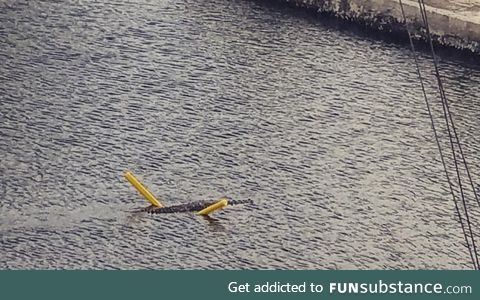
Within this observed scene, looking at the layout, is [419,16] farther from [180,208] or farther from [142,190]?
[142,190]

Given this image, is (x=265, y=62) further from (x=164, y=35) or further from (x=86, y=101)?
(x=86, y=101)

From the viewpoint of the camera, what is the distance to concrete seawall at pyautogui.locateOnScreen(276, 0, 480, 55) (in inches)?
1110

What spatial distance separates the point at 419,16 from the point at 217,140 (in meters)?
8.29

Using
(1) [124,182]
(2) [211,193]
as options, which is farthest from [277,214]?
(1) [124,182]

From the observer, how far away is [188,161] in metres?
21.8

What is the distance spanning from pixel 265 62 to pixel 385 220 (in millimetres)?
8662

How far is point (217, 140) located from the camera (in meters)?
22.8

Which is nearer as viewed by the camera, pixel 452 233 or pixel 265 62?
pixel 452 233

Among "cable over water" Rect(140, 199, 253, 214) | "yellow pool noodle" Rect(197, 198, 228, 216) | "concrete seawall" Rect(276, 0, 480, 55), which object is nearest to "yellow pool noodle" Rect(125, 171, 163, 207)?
"cable over water" Rect(140, 199, 253, 214)

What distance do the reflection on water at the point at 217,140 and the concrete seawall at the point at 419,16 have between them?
2.33 feet

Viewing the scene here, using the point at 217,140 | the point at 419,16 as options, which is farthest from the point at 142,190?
the point at 419,16

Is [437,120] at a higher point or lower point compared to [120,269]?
higher

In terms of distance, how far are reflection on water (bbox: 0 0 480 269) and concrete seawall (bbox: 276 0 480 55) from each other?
0.71 m
